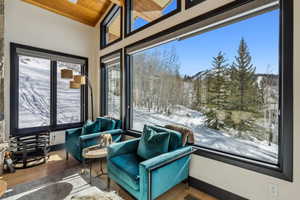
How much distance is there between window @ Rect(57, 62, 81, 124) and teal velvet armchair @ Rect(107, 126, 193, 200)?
2410 mm

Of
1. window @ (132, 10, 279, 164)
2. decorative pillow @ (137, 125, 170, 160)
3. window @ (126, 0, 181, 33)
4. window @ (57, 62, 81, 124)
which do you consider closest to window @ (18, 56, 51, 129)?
window @ (57, 62, 81, 124)

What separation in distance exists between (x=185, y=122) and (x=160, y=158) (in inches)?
37.3

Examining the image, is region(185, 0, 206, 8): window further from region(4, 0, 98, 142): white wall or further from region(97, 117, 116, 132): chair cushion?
region(4, 0, 98, 142): white wall

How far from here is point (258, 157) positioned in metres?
1.67

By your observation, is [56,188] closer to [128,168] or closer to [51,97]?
[128,168]

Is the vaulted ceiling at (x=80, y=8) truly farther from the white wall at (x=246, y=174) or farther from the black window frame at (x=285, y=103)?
the black window frame at (x=285, y=103)

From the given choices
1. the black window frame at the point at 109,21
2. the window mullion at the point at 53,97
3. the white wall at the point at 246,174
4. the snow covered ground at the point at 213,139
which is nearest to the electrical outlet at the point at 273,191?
the white wall at the point at 246,174

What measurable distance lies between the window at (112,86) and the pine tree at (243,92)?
245 cm

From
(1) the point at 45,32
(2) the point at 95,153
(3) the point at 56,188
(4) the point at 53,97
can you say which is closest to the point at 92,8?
(1) the point at 45,32

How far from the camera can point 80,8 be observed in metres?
3.63

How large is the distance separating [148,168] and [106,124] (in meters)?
1.93

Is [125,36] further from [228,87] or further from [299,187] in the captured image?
[299,187]

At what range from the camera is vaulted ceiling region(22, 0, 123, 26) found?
333cm

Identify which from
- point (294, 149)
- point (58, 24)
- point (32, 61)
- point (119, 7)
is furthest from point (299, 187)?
point (58, 24)
